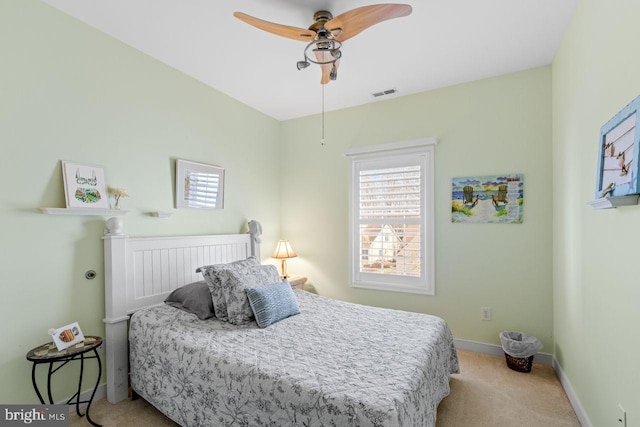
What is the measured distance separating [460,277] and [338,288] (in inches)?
56.0

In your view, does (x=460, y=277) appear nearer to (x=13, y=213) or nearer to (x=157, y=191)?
(x=157, y=191)

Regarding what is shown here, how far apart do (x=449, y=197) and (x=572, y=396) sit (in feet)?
6.01

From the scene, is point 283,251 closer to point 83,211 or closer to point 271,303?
point 271,303

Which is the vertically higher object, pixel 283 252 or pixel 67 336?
pixel 283 252

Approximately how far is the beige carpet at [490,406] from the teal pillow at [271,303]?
883mm

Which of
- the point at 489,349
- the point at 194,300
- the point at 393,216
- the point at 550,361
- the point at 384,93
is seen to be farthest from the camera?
the point at 393,216

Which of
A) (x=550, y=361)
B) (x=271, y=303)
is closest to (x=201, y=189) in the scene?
(x=271, y=303)

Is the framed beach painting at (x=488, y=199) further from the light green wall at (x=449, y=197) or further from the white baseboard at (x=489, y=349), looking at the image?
the white baseboard at (x=489, y=349)

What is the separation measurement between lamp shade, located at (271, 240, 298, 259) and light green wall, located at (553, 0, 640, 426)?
274 cm

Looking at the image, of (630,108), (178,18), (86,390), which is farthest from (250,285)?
(630,108)

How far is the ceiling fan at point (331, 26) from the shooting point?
1689 millimetres

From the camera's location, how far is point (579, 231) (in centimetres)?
204

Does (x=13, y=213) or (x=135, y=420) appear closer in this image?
(x=13, y=213)

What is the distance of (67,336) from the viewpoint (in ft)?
6.24
